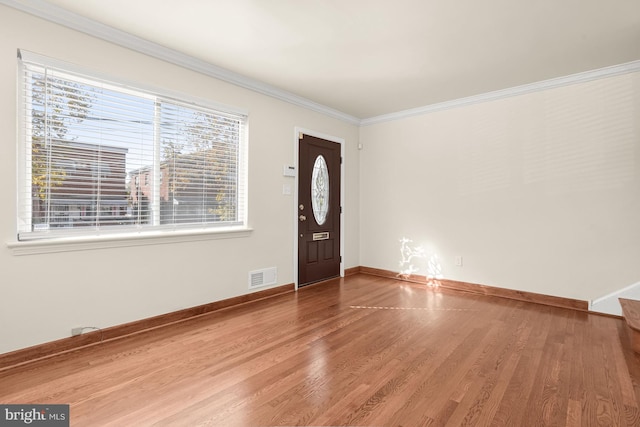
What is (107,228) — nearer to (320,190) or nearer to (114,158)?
(114,158)

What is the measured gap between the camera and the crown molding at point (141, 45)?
8.19 feet

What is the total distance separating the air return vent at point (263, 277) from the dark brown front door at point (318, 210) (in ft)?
1.63

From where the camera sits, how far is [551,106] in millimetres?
3994

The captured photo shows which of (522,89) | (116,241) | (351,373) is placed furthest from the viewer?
(522,89)

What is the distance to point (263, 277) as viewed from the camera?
422 cm

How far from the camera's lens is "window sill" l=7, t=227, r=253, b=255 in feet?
8.20

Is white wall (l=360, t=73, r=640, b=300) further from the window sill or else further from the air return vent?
the window sill

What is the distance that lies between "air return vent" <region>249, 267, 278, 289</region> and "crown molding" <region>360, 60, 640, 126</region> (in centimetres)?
308

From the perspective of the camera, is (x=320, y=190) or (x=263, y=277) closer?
(x=263, y=277)

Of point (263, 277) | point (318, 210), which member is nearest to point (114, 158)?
point (263, 277)

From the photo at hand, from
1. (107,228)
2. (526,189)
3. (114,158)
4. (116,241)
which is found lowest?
(116,241)

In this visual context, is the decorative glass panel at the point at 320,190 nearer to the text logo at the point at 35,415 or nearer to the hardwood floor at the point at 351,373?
the hardwood floor at the point at 351,373

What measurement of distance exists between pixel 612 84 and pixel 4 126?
568 centimetres

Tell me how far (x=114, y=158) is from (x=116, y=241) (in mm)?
741
